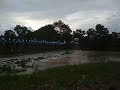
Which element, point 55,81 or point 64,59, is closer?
point 55,81

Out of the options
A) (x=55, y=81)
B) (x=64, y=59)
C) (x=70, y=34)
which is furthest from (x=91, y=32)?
(x=55, y=81)

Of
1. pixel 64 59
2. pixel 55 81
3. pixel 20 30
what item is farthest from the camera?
pixel 20 30

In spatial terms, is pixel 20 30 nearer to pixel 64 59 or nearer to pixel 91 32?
pixel 91 32

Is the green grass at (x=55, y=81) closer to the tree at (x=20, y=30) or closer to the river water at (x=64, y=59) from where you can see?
the river water at (x=64, y=59)

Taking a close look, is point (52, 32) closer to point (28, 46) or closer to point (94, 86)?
point (28, 46)

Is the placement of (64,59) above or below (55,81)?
below

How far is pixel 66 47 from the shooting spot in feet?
393

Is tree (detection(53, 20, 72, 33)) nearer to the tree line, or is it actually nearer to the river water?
the tree line

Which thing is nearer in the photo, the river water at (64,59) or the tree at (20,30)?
the river water at (64,59)

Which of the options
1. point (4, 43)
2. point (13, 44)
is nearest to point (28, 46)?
point (13, 44)

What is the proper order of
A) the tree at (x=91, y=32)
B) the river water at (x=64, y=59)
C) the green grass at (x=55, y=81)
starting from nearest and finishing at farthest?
the green grass at (x=55, y=81) < the river water at (x=64, y=59) < the tree at (x=91, y=32)

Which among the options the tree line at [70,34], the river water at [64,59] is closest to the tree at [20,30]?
the tree line at [70,34]

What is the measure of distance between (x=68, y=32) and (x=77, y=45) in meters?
15.6

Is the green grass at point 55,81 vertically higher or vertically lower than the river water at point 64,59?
higher
